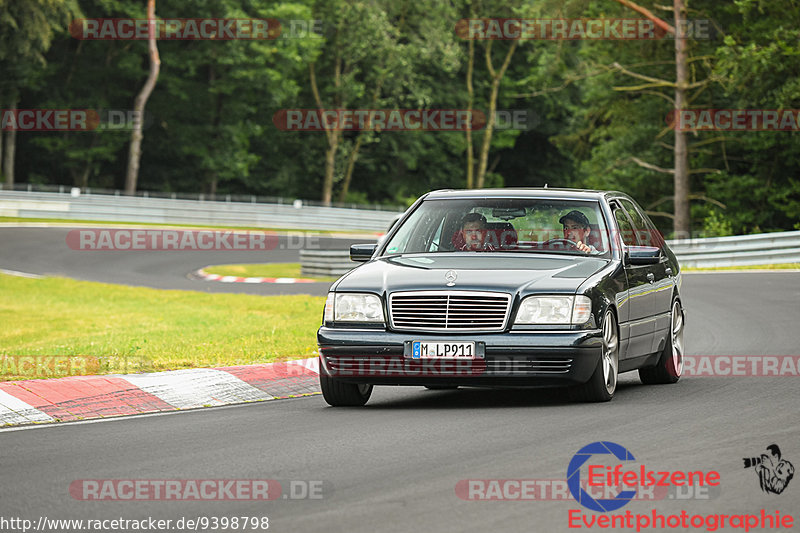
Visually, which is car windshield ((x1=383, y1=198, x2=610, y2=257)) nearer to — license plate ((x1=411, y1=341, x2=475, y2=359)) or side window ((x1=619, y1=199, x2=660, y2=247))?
side window ((x1=619, y1=199, x2=660, y2=247))

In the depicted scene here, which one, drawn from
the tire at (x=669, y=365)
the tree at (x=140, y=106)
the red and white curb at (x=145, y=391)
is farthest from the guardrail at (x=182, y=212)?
the tire at (x=669, y=365)

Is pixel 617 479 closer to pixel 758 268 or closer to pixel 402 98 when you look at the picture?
pixel 758 268

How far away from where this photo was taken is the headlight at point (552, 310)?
30.8 ft

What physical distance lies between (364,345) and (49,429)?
2.26 m

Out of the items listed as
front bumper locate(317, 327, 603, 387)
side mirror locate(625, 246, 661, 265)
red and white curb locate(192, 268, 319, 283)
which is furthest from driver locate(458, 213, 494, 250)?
red and white curb locate(192, 268, 319, 283)

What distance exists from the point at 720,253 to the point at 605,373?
23815mm

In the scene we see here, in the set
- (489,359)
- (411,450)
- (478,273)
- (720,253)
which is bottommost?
(720,253)

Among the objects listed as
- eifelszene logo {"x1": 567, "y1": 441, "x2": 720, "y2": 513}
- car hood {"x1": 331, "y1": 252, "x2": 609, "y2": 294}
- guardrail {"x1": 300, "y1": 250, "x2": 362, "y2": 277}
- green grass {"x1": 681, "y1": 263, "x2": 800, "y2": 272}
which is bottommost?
guardrail {"x1": 300, "y1": 250, "x2": 362, "y2": 277}

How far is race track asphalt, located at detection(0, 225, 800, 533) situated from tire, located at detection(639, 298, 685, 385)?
15 centimetres

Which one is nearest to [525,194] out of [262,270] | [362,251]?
[362,251]

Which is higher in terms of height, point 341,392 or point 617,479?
point 617,479

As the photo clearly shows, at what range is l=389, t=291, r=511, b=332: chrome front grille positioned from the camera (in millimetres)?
9391

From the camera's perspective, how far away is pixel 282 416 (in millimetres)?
9531

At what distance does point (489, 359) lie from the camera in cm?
931
